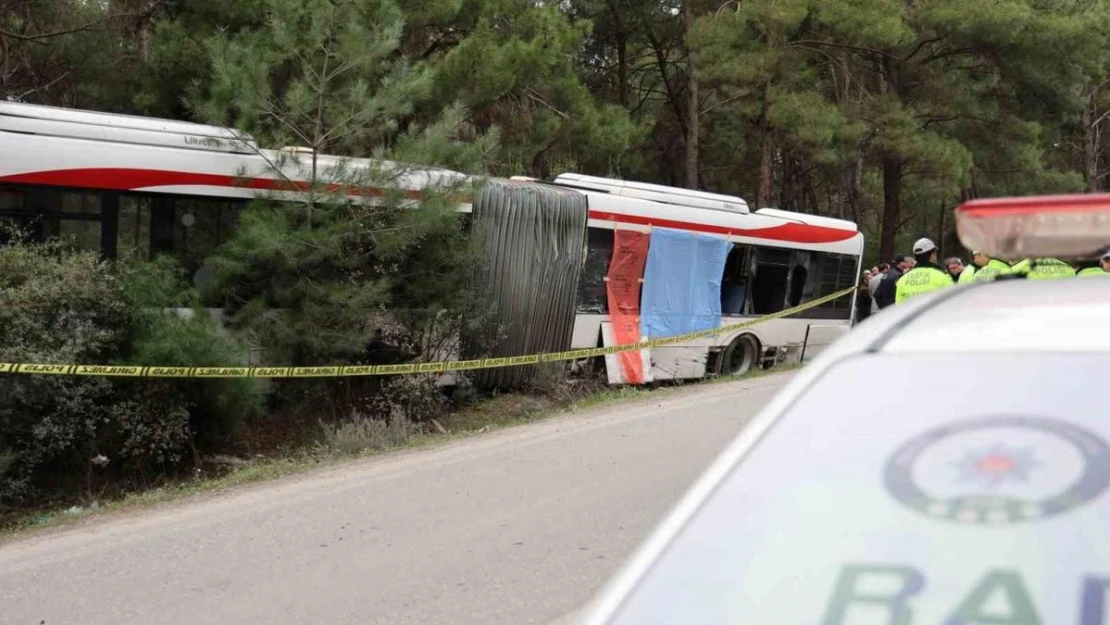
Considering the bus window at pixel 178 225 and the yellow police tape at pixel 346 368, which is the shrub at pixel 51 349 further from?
the bus window at pixel 178 225

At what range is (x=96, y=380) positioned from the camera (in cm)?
945

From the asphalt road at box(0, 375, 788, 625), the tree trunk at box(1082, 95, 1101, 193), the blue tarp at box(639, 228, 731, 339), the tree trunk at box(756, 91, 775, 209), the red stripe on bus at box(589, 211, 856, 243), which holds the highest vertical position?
the tree trunk at box(1082, 95, 1101, 193)

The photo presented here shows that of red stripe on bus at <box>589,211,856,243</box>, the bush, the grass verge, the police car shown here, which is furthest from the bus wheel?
the police car

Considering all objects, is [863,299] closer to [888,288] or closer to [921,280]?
[888,288]

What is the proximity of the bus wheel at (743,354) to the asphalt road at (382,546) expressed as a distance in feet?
24.9

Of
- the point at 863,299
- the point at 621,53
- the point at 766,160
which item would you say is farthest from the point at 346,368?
the point at 621,53

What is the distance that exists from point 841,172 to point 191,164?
34.1 metres

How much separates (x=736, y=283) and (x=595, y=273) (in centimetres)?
325

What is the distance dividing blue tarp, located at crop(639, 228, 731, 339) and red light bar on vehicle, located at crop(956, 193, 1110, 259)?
12.8 m

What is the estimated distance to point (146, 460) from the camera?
10086 mm

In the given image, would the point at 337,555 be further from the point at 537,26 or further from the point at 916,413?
the point at 537,26

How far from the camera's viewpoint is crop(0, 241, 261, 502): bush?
9086 mm

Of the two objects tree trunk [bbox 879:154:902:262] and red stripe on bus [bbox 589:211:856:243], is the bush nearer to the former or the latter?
red stripe on bus [bbox 589:211:856:243]

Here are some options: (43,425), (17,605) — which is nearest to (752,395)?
(43,425)
